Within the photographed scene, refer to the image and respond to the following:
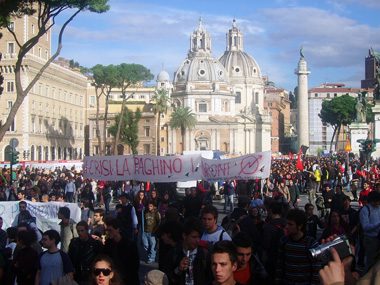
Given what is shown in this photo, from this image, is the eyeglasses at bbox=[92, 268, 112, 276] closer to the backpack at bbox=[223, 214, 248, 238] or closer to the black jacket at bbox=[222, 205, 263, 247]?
the backpack at bbox=[223, 214, 248, 238]

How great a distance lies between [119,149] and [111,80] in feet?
65.0

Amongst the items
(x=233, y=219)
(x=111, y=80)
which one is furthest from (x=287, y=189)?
(x=111, y=80)

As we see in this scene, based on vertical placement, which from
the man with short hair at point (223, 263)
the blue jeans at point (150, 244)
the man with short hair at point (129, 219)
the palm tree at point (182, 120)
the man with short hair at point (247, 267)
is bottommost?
the blue jeans at point (150, 244)

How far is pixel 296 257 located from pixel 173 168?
7699mm

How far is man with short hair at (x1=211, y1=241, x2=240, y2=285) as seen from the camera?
3807 millimetres

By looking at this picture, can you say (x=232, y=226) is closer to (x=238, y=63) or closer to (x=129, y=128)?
(x=129, y=128)

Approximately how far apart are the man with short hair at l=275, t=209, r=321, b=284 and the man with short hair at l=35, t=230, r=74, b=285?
2076 mm

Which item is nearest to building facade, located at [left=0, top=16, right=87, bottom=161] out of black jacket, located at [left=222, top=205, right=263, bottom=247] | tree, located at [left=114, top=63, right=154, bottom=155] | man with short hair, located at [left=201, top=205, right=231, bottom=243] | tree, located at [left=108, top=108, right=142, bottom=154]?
tree, located at [left=108, top=108, right=142, bottom=154]

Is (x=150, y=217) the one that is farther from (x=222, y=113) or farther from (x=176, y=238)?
(x=222, y=113)

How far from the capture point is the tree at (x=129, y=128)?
73688 mm

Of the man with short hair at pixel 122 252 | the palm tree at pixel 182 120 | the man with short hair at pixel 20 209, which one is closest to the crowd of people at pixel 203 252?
the man with short hair at pixel 122 252

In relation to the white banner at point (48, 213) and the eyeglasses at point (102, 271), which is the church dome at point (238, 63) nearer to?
the white banner at point (48, 213)

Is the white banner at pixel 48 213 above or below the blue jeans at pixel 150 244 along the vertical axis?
above

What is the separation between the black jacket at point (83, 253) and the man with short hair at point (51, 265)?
0.37 meters
